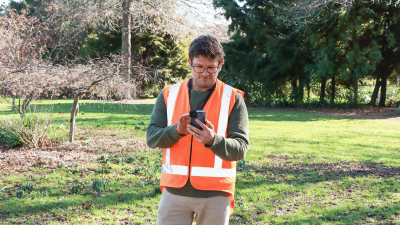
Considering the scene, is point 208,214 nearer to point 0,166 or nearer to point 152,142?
point 152,142

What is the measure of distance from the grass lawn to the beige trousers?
2618mm

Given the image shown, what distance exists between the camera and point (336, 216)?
4.89 m

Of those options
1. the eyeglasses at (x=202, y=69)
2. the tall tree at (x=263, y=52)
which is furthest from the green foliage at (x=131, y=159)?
the tall tree at (x=263, y=52)

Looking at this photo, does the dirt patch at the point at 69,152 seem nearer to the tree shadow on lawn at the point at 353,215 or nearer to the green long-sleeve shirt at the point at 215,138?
the tree shadow on lawn at the point at 353,215

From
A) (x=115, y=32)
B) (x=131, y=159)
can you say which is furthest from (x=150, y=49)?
(x=131, y=159)

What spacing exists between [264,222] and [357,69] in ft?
59.1

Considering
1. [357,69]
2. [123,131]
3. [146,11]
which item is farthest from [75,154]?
[357,69]

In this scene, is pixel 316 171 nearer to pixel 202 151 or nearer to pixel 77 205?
pixel 77 205

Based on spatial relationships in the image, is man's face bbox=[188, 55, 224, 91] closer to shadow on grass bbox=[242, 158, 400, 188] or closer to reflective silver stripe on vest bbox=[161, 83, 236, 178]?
reflective silver stripe on vest bbox=[161, 83, 236, 178]

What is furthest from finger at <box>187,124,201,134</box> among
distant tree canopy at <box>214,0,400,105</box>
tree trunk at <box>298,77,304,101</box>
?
tree trunk at <box>298,77,304,101</box>

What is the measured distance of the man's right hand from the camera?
198 cm

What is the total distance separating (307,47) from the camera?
2303 cm

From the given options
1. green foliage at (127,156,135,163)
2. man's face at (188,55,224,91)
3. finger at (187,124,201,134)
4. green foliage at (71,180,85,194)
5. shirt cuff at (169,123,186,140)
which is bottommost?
green foliage at (71,180,85,194)

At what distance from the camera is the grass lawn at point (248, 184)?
483 centimetres
